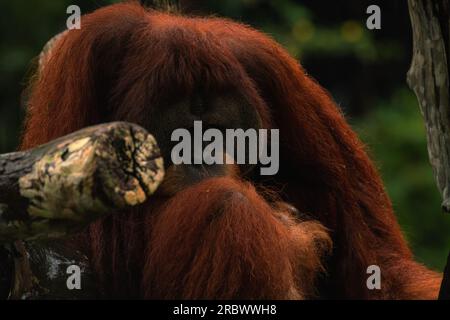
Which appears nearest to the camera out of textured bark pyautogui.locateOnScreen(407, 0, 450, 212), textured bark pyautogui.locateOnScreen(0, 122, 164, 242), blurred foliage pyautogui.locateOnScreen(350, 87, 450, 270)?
textured bark pyautogui.locateOnScreen(0, 122, 164, 242)

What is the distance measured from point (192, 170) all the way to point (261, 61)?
610 mm

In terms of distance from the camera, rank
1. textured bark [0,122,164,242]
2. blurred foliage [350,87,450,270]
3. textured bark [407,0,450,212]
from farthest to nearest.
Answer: blurred foliage [350,87,450,270]
textured bark [407,0,450,212]
textured bark [0,122,164,242]

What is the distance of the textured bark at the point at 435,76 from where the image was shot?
9.88 feet

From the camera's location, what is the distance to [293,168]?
387 centimetres

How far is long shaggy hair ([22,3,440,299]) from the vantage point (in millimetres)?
3043

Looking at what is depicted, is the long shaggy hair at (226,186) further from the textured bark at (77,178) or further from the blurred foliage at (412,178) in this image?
the blurred foliage at (412,178)

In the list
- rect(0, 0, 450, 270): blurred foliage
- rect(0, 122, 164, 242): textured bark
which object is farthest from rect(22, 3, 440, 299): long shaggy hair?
rect(0, 0, 450, 270): blurred foliage

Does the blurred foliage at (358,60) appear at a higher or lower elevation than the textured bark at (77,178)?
higher

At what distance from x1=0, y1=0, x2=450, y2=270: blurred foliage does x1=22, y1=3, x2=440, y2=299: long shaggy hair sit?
272 centimetres

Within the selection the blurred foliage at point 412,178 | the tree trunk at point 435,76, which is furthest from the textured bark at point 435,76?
the blurred foliage at point 412,178

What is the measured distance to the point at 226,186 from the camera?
10.2ft

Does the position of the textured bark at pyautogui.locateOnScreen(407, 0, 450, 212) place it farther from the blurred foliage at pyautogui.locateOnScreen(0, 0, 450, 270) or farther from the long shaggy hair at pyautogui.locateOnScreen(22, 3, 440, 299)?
the blurred foliage at pyautogui.locateOnScreen(0, 0, 450, 270)

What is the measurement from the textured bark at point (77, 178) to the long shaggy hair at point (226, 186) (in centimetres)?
73
